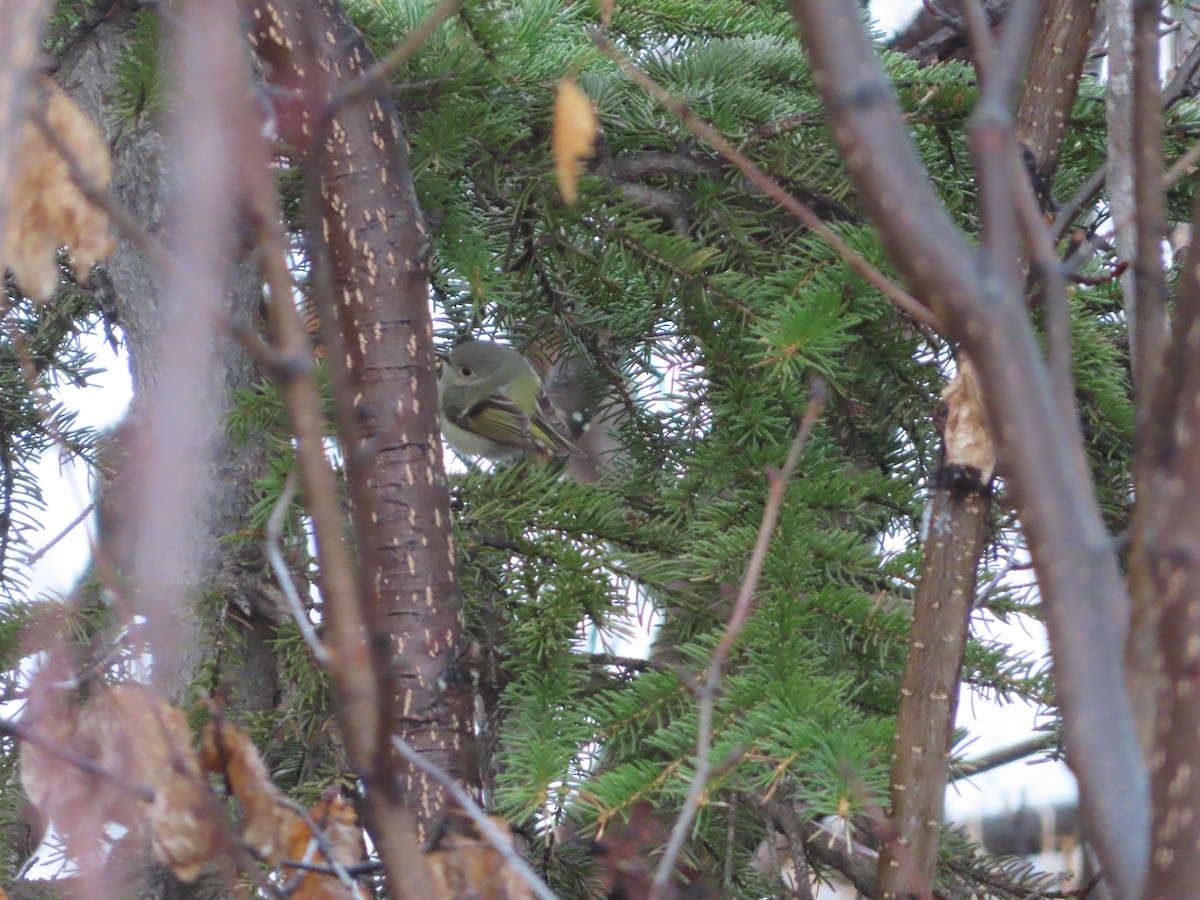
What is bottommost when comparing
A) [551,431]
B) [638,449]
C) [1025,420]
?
[1025,420]

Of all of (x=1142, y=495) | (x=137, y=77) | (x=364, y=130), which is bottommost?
(x=1142, y=495)

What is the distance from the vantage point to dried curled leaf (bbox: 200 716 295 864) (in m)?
0.99

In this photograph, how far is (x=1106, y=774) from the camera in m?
0.69

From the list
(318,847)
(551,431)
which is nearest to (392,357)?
(318,847)

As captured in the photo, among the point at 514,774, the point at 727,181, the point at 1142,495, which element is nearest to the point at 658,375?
the point at 727,181

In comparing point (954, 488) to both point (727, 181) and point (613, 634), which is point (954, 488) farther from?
point (727, 181)

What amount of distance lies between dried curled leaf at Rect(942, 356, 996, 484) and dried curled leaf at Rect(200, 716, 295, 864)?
80 cm

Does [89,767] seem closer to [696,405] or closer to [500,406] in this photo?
[696,405]

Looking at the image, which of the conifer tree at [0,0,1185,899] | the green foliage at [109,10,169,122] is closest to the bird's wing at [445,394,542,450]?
the conifer tree at [0,0,1185,899]

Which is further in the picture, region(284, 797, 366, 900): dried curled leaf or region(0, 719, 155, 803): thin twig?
region(284, 797, 366, 900): dried curled leaf

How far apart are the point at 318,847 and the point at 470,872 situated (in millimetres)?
141

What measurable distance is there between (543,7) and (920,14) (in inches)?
67.3

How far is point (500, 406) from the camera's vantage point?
318 cm

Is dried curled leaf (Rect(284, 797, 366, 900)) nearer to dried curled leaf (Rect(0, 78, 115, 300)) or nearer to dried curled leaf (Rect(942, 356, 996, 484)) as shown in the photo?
dried curled leaf (Rect(0, 78, 115, 300))
